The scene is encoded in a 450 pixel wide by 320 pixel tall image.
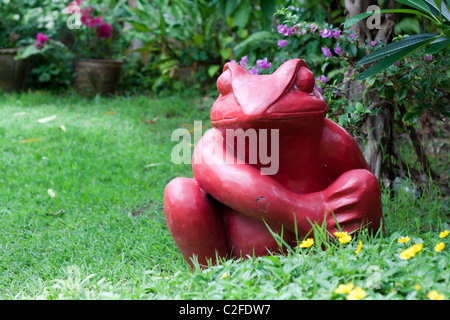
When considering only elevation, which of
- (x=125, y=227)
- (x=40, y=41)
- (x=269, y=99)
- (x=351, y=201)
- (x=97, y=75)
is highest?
(x=269, y=99)

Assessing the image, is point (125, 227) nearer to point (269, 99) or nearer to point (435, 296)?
point (269, 99)

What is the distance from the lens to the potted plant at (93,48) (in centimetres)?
622

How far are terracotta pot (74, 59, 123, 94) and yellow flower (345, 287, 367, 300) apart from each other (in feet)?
17.2

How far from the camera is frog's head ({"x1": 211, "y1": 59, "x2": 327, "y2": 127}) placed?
74.4 inches

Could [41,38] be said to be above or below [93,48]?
above

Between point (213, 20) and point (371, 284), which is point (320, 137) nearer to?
point (371, 284)

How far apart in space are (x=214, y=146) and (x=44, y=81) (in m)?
5.17

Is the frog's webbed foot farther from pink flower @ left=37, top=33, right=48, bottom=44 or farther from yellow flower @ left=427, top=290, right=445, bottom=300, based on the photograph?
pink flower @ left=37, top=33, right=48, bottom=44

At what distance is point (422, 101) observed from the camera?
277cm

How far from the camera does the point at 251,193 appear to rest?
191cm

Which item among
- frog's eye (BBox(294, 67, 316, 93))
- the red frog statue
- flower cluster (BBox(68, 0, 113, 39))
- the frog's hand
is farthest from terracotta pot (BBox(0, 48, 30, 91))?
the frog's hand

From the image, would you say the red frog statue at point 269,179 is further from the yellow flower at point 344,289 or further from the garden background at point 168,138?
the yellow flower at point 344,289

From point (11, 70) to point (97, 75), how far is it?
3.37 ft

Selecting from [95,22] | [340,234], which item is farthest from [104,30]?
[340,234]
